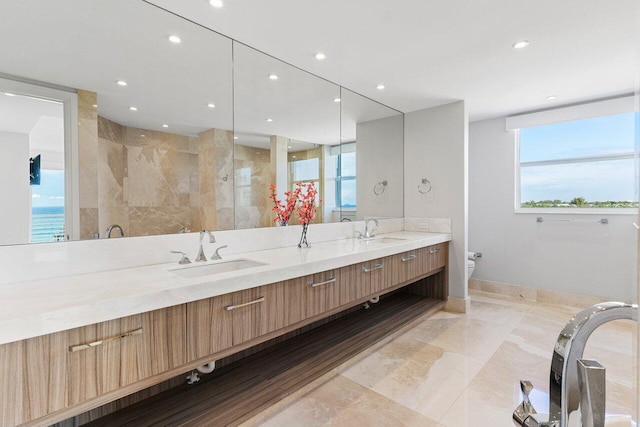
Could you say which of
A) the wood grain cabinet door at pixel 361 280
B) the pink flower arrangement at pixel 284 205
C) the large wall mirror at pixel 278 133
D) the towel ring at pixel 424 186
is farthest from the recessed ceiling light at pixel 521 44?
the pink flower arrangement at pixel 284 205

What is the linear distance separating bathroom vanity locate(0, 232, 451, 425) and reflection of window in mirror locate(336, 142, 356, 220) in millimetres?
1115

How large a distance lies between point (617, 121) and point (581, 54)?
66.0 inches

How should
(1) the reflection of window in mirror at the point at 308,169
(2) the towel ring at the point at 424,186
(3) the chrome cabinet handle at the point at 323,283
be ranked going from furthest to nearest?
1. (2) the towel ring at the point at 424,186
2. (1) the reflection of window in mirror at the point at 308,169
3. (3) the chrome cabinet handle at the point at 323,283

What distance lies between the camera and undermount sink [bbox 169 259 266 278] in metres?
1.77

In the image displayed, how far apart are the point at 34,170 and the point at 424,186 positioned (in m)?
3.49

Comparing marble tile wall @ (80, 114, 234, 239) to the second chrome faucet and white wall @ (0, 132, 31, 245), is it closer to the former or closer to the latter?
the second chrome faucet

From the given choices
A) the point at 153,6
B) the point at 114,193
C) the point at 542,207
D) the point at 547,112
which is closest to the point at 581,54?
the point at 547,112

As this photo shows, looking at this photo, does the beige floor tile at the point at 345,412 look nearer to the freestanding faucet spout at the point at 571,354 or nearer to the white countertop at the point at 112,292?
the white countertop at the point at 112,292

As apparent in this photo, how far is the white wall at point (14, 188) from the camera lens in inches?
56.0

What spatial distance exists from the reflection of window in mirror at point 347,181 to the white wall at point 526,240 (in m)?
2.11

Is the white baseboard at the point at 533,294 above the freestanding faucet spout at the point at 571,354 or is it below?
below

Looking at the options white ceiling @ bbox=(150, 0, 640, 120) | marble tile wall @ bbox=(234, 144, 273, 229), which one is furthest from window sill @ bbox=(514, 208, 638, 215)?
marble tile wall @ bbox=(234, 144, 273, 229)

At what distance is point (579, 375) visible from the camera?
54 cm

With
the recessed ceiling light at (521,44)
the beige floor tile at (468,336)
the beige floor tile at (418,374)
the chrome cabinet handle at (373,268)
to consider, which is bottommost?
the beige floor tile at (418,374)
